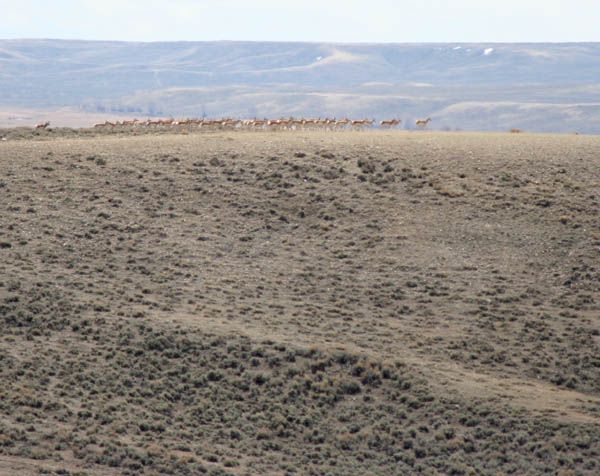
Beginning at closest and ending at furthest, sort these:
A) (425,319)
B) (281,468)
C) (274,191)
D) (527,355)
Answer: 1. (281,468)
2. (527,355)
3. (425,319)
4. (274,191)

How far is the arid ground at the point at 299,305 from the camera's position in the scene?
2925 centimetres

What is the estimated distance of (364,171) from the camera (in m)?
53.1

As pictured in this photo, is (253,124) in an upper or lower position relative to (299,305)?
upper

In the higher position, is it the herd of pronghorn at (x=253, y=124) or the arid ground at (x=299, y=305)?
the herd of pronghorn at (x=253, y=124)

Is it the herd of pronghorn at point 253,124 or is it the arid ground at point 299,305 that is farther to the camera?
the herd of pronghorn at point 253,124

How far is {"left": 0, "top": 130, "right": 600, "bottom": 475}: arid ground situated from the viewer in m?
29.2

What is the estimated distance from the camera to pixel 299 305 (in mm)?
39375

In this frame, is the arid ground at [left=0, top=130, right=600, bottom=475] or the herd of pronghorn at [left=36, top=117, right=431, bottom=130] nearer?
the arid ground at [left=0, top=130, right=600, bottom=475]

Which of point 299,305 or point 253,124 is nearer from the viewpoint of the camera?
point 299,305

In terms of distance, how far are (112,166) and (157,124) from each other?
1707 cm

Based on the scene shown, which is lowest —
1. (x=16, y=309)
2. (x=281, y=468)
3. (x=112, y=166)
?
(x=281, y=468)

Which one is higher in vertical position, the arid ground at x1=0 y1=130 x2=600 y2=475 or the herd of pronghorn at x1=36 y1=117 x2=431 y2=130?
the herd of pronghorn at x1=36 y1=117 x2=431 y2=130

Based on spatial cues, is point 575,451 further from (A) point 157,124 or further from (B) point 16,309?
(A) point 157,124

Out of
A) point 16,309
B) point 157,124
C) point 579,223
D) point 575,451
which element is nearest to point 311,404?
point 575,451
